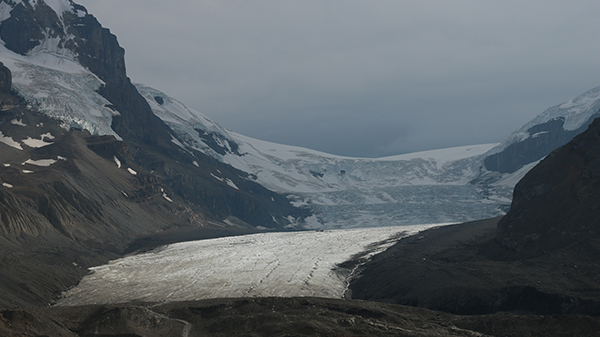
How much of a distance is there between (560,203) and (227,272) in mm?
31382

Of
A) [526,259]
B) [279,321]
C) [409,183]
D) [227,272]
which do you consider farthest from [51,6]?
[526,259]

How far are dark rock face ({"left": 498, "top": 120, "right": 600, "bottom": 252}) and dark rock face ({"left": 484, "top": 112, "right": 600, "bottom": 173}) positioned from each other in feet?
460

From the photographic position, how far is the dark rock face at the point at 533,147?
18050cm

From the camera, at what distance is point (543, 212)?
45344 millimetres

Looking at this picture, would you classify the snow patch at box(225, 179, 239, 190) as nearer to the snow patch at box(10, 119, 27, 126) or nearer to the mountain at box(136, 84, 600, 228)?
the mountain at box(136, 84, 600, 228)

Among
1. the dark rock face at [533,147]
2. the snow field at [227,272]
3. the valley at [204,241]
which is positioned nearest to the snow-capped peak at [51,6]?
the valley at [204,241]

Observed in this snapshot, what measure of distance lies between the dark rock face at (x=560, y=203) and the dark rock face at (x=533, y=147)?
460ft

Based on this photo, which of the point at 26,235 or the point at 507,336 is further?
the point at 26,235

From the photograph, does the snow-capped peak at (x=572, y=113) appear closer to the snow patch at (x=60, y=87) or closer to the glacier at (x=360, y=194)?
the glacier at (x=360, y=194)

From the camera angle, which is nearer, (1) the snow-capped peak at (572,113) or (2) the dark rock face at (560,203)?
(2) the dark rock face at (560,203)

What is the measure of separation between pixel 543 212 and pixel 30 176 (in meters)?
66.5

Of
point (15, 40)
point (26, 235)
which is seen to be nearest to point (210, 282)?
point (26, 235)

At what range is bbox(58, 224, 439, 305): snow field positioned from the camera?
42688 mm

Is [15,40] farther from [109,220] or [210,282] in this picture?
[210,282]
